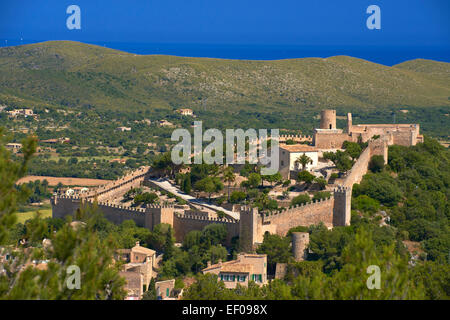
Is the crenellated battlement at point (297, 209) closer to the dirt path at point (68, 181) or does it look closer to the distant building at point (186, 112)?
the dirt path at point (68, 181)

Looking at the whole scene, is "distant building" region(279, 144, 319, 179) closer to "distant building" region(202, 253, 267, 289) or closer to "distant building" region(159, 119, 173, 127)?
"distant building" region(202, 253, 267, 289)

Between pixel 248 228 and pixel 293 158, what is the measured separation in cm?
789

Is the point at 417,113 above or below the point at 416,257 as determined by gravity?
above

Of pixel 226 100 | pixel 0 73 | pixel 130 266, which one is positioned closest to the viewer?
pixel 130 266

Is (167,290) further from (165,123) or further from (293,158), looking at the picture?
(165,123)

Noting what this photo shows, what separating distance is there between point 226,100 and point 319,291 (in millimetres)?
95769

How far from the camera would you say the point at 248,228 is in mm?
29234

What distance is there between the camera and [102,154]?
75.1 metres

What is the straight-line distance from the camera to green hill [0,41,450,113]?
4240 inches

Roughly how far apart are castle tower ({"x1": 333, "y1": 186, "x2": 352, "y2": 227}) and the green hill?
71.9 m

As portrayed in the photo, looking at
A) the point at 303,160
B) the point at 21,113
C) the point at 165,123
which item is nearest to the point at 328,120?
the point at 303,160

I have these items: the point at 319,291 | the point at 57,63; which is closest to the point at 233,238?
the point at 319,291

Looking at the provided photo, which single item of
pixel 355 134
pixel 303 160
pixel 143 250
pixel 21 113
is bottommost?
pixel 143 250
